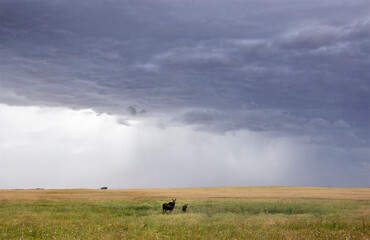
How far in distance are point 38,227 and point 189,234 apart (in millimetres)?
8174

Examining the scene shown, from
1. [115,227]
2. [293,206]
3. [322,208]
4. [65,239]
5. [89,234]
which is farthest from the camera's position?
[293,206]

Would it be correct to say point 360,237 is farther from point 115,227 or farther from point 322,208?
point 322,208

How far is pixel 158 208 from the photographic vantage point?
4006 cm

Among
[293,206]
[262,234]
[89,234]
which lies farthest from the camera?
[293,206]

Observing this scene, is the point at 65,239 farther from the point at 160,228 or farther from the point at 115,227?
the point at 160,228

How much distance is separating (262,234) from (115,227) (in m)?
8.22

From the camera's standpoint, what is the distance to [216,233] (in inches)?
739

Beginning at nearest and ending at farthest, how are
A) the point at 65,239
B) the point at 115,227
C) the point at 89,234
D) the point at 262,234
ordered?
the point at 65,239
the point at 89,234
the point at 262,234
the point at 115,227

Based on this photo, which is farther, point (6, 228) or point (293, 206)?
point (293, 206)

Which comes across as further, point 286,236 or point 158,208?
point 158,208

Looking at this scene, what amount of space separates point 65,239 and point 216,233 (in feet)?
24.5

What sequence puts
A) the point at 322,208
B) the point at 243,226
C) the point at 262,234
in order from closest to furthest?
the point at 262,234 → the point at 243,226 → the point at 322,208

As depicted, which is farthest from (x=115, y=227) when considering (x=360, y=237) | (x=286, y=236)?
(x=360, y=237)

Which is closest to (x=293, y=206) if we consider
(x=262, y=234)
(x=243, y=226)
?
(x=243, y=226)
